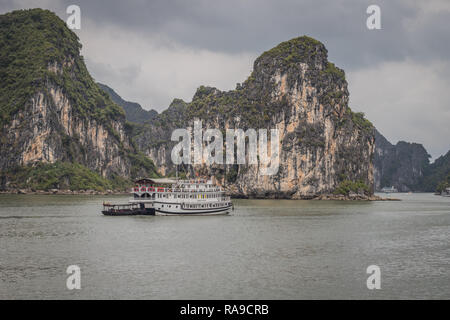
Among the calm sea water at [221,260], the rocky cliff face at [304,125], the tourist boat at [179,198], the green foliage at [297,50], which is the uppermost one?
the green foliage at [297,50]

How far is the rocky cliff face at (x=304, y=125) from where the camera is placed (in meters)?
138

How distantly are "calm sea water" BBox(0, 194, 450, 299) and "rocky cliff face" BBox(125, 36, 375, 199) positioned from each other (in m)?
80.1

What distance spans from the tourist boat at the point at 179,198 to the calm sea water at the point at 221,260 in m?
12.5

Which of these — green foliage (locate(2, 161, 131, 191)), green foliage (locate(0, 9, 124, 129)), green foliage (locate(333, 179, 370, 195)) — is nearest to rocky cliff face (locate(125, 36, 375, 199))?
green foliage (locate(333, 179, 370, 195))

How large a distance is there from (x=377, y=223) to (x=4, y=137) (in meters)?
152

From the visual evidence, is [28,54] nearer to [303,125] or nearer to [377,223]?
[303,125]

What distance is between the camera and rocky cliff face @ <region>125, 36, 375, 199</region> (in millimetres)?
137625

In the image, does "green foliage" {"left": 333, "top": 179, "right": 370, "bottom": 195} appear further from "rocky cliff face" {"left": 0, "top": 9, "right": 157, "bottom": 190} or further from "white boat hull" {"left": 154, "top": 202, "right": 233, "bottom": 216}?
"rocky cliff face" {"left": 0, "top": 9, "right": 157, "bottom": 190}

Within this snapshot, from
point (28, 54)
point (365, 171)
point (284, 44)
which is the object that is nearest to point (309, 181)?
point (365, 171)

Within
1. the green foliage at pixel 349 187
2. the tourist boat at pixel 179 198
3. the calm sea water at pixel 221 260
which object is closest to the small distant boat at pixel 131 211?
the tourist boat at pixel 179 198

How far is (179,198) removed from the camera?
70750 millimetres

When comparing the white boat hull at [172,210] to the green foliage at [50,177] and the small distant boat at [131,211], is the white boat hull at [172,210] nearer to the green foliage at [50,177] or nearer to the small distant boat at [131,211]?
the small distant boat at [131,211]

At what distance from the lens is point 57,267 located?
3056 centimetres
